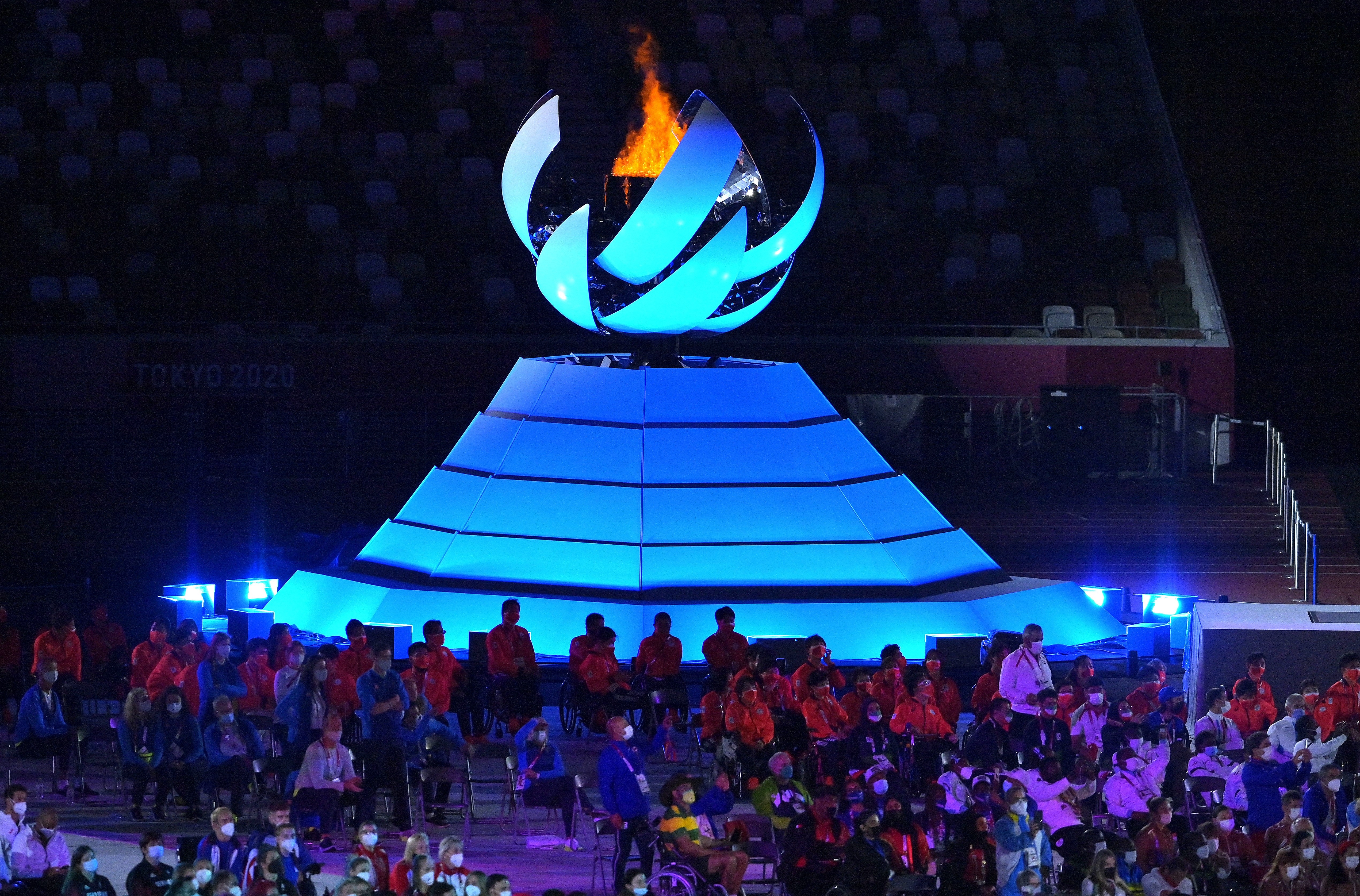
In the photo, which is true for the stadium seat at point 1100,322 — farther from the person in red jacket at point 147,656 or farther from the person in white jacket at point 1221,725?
the person in red jacket at point 147,656

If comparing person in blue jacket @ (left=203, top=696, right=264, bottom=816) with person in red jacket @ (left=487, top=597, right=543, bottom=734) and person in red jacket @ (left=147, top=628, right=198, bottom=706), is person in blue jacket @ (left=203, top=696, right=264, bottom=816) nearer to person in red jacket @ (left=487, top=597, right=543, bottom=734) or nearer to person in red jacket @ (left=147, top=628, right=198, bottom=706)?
person in red jacket @ (left=147, top=628, right=198, bottom=706)

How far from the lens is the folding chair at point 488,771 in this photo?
17.8 meters

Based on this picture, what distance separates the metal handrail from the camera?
89.5 feet

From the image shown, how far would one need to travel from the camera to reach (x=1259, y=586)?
27.2 metres

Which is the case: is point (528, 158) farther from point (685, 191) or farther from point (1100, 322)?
point (1100, 322)

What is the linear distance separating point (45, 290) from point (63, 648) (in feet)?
43.6

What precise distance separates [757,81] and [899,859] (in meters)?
23.4

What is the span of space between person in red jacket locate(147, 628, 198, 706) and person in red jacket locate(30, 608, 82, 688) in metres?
1.29

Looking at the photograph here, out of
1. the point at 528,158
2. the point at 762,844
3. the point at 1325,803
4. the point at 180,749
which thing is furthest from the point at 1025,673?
the point at 528,158

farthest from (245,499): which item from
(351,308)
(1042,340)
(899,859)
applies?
(899,859)

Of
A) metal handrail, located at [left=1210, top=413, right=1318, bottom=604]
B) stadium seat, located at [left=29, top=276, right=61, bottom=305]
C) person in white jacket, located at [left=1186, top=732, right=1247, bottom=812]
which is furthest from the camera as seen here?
stadium seat, located at [left=29, top=276, right=61, bottom=305]

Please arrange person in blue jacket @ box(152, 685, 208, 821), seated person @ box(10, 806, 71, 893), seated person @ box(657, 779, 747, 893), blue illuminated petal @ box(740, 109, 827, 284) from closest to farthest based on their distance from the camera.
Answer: seated person @ box(10, 806, 71, 893) → seated person @ box(657, 779, 747, 893) → person in blue jacket @ box(152, 685, 208, 821) → blue illuminated petal @ box(740, 109, 827, 284)

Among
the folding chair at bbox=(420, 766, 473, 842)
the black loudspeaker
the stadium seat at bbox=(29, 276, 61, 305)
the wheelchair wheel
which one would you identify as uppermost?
the stadium seat at bbox=(29, 276, 61, 305)

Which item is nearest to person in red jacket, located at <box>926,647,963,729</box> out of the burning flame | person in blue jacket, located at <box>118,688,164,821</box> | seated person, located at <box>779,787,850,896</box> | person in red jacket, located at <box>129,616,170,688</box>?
seated person, located at <box>779,787,850,896</box>
